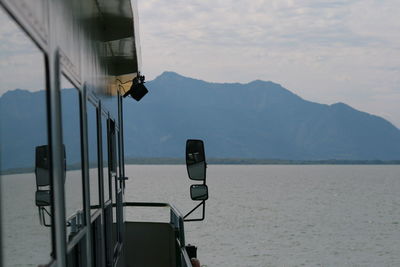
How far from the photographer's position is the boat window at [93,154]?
4.54 m

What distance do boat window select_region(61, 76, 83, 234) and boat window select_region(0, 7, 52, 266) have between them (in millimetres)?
529

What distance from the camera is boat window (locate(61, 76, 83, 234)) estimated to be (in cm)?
317

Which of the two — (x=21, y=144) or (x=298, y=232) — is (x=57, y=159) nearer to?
(x=21, y=144)

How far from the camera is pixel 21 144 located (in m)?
2.27

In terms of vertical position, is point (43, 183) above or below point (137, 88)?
below

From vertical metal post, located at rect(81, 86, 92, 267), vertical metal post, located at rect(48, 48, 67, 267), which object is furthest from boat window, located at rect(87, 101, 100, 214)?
vertical metal post, located at rect(48, 48, 67, 267)

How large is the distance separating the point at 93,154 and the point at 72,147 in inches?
52.1

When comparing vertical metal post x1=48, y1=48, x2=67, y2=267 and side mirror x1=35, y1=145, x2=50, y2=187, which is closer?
side mirror x1=35, y1=145, x2=50, y2=187

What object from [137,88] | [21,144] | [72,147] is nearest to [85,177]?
[72,147]

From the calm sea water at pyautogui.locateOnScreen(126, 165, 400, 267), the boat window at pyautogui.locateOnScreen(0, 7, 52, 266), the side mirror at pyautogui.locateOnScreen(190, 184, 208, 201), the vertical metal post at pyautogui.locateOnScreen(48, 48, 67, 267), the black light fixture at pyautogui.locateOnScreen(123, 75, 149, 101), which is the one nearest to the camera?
the boat window at pyautogui.locateOnScreen(0, 7, 52, 266)

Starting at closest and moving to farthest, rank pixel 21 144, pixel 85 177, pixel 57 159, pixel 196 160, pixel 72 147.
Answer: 1. pixel 21 144
2. pixel 57 159
3. pixel 72 147
4. pixel 85 177
5. pixel 196 160

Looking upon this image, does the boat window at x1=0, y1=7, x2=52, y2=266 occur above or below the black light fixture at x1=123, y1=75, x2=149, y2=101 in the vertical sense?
below

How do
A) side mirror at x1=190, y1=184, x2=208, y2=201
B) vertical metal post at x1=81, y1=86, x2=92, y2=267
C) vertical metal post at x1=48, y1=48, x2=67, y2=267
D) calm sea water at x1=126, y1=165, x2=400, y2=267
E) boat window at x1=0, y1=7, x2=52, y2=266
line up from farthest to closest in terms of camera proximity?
1. calm sea water at x1=126, y1=165, x2=400, y2=267
2. side mirror at x1=190, y1=184, x2=208, y2=201
3. vertical metal post at x1=81, y1=86, x2=92, y2=267
4. vertical metal post at x1=48, y1=48, x2=67, y2=267
5. boat window at x1=0, y1=7, x2=52, y2=266

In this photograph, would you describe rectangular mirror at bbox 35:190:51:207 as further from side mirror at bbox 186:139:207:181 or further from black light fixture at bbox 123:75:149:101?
black light fixture at bbox 123:75:149:101
